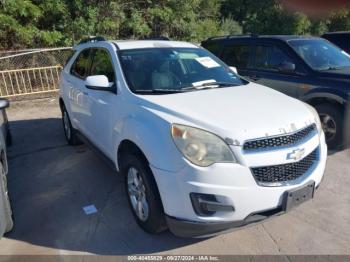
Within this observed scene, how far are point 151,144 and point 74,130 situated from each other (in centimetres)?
282

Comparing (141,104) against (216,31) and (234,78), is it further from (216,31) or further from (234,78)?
(216,31)

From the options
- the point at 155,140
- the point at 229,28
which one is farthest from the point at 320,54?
the point at 229,28

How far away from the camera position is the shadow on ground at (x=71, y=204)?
309 centimetres

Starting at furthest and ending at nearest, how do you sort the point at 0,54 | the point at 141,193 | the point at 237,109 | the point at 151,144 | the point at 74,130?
the point at 0,54 → the point at 74,130 → the point at 141,193 → the point at 237,109 → the point at 151,144

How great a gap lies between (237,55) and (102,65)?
299 cm

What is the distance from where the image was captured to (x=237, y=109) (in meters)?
2.89

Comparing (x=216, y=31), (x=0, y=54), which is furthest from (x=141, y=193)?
(x=216, y=31)

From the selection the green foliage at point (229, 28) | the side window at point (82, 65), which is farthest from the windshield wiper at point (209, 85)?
the green foliage at point (229, 28)

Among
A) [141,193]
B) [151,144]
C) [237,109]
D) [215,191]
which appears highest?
[237,109]

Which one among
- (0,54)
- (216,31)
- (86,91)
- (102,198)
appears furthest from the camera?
(216,31)

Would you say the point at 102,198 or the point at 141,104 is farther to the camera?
the point at 102,198

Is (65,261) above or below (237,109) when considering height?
below

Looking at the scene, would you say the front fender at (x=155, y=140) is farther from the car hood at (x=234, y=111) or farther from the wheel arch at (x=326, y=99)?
the wheel arch at (x=326, y=99)


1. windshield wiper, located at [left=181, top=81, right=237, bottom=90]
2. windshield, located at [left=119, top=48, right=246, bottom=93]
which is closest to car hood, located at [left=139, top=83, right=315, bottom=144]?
windshield wiper, located at [left=181, top=81, right=237, bottom=90]
